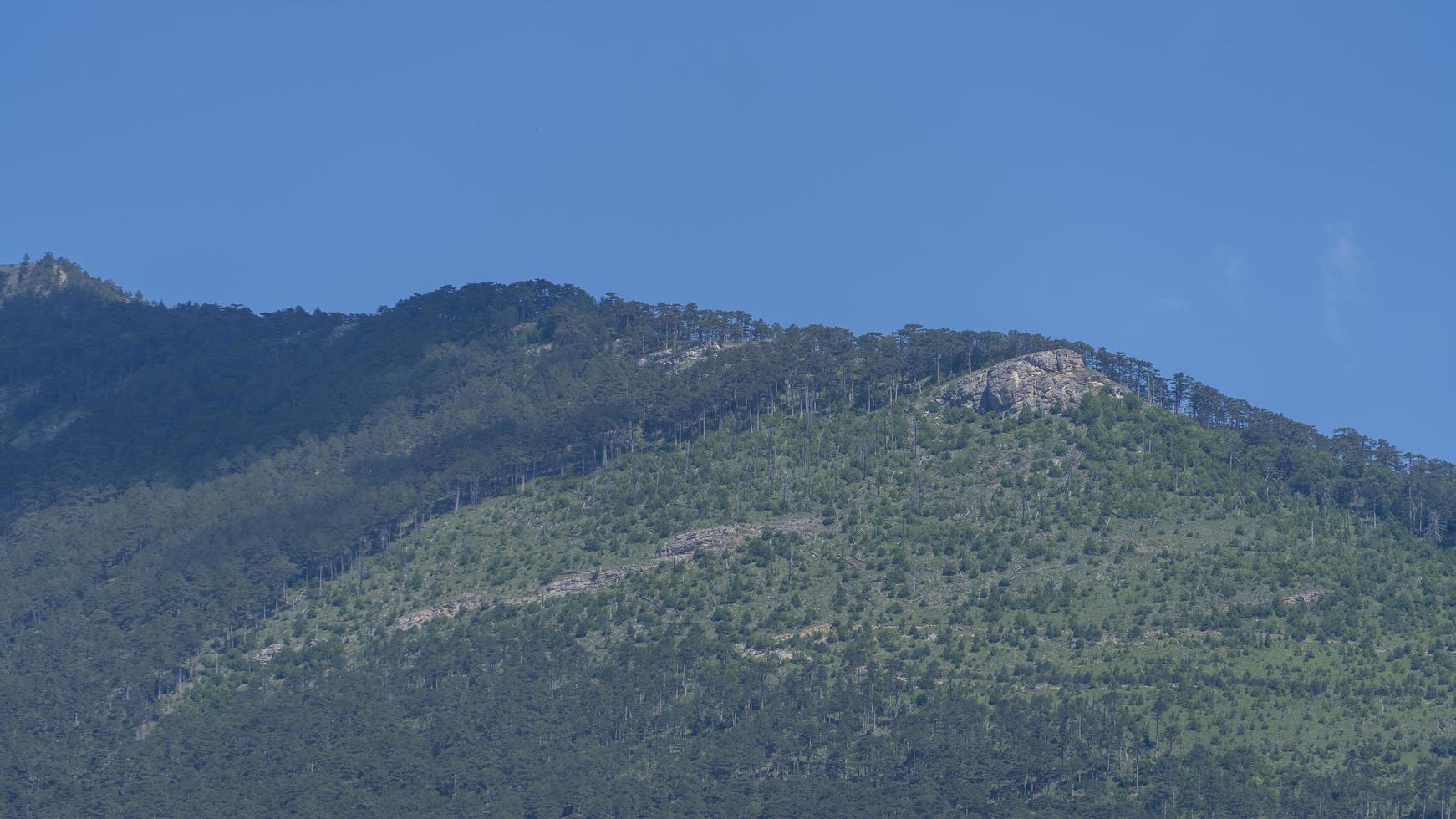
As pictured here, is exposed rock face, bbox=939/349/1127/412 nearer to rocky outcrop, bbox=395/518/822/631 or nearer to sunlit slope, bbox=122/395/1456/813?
sunlit slope, bbox=122/395/1456/813

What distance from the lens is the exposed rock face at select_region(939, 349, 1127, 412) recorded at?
171625 millimetres

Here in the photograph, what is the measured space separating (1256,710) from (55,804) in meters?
79.8

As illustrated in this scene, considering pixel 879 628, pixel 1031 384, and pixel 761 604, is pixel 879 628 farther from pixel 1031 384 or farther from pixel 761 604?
pixel 1031 384

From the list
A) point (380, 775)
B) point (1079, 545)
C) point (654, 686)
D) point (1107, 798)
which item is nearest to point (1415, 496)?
point (1079, 545)

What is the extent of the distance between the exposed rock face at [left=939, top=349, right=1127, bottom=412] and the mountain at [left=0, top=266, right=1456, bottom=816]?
1.67ft

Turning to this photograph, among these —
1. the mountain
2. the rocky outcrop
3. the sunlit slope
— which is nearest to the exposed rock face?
the mountain

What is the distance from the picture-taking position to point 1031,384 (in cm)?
17212

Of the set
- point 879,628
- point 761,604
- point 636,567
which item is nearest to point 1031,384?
point 879,628

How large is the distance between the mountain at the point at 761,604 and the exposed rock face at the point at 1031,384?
1.67ft

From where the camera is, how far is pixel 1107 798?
423 feet

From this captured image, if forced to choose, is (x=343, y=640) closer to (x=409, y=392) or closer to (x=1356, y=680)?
(x=409, y=392)

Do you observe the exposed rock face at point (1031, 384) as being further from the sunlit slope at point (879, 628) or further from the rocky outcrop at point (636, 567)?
the rocky outcrop at point (636, 567)

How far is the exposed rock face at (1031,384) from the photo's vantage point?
172 m

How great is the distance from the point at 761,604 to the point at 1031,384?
114ft
